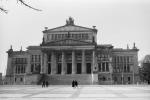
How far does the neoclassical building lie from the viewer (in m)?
80.1

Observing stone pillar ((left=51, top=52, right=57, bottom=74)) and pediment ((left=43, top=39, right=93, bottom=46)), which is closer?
pediment ((left=43, top=39, right=93, bottom=46))

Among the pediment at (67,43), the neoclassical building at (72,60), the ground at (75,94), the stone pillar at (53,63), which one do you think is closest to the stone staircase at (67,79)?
the neoclassical building at (72,60)

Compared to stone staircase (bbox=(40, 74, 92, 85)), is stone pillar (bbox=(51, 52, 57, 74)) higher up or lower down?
higher up

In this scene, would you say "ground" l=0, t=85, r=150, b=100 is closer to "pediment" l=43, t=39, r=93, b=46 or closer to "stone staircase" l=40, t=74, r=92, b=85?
"stone staircase" l=40, t=74, r=92, b=85

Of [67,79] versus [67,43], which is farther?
[67,43]

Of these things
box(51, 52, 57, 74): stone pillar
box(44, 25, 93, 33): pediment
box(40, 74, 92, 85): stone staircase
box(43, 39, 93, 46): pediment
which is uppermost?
box(44, 25, 93, 33): pediment

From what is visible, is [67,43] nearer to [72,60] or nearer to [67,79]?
[72,60]

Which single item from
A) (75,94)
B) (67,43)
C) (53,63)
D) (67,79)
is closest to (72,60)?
(67,43)

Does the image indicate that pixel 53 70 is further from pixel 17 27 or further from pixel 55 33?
pixel 17 27

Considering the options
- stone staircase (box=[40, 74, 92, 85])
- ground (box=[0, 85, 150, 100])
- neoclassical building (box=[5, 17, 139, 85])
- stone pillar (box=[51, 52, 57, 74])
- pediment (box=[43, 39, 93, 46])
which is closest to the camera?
ground (box=[0, 85, 150, 100])

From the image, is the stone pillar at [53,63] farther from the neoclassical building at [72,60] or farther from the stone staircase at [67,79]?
the stone staircase at [67,79]

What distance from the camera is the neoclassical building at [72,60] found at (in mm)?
80062

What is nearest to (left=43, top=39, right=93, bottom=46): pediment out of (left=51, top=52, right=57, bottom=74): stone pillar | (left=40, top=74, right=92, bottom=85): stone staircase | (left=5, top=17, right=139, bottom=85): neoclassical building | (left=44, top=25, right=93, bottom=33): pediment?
(left=5, top=17, right=139, bottom=85): neoclassical building

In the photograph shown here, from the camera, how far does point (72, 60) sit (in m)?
80.4
